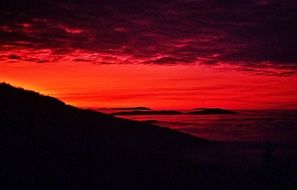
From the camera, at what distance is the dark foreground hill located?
49.2ft

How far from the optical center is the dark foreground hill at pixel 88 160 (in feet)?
49.2

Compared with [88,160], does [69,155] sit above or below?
above

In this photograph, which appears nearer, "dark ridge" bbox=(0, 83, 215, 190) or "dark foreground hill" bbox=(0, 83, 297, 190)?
"dark ridge" bbox=(0, 83, 215, 190)

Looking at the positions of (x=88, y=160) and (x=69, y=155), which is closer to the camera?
(x=69, y=155)

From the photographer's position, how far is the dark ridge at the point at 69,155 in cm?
1478

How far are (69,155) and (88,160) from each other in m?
0.90

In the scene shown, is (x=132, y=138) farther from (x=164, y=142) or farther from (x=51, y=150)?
(x=51, y=150)

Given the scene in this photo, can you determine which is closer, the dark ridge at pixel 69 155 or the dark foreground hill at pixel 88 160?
the dark ridge at pixel 69 155

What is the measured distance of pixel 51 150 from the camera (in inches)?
672

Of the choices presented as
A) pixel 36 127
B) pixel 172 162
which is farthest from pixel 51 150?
pixel 172 162

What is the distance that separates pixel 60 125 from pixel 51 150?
18.9ft

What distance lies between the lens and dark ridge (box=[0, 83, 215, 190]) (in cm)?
1478

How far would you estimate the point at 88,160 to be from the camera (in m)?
17.3

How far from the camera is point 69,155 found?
56.3ft
